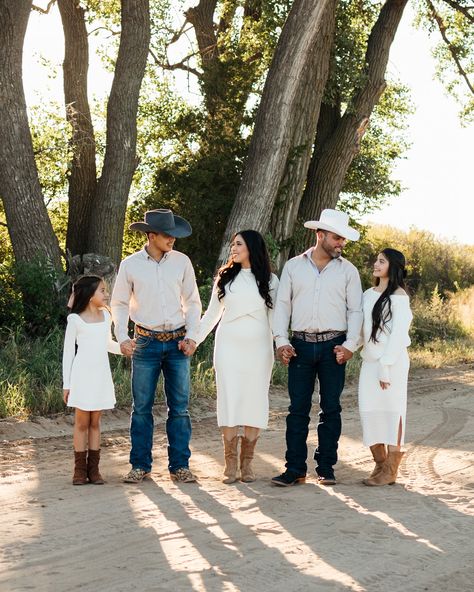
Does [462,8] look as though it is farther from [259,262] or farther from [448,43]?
[259,262]

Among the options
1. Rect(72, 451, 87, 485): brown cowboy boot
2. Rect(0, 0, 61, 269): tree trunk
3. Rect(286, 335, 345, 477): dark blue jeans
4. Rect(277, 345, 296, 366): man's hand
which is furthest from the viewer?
Rect(0, 0, 61, 269): tree trunk

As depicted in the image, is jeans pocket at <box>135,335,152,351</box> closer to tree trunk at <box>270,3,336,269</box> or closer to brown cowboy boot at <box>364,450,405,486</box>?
brown cowboy boot at <box>364,450,405,486</box>

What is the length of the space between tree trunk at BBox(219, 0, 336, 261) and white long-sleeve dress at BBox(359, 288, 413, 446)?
323 inches

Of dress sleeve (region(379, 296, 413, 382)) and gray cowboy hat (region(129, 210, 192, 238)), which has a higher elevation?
gray cowboy hat (region(129, 210, 192, 238))

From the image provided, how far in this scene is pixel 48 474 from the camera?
349 inches

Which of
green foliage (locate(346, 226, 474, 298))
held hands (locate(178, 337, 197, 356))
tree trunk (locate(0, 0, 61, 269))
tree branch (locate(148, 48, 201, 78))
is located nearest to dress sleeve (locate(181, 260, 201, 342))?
held hands (locate(178, 337, 197, 356))

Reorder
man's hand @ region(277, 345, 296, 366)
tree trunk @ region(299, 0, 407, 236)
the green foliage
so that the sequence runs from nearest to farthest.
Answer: man's hand @ region(277, 345, 296, 366) < tree trunk @ region(299, 0, 407, 236) < the green foliage

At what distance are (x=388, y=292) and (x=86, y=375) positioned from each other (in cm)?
249

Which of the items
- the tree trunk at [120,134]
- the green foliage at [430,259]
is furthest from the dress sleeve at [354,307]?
the green foliage at [430,259]

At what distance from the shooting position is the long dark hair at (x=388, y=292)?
871 cm

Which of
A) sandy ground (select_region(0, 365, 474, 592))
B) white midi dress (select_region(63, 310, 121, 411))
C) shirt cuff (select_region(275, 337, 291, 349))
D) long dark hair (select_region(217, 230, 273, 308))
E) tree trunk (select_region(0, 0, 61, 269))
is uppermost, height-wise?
tree trunk (select_region(0, 0, 61, 269))

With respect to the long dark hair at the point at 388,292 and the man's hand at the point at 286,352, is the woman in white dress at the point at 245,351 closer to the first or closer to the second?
the man's hand at the point at 286,352

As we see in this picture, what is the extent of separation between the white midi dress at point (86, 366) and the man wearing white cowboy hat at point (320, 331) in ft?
4.51

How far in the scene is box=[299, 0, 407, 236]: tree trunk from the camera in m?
19.4
